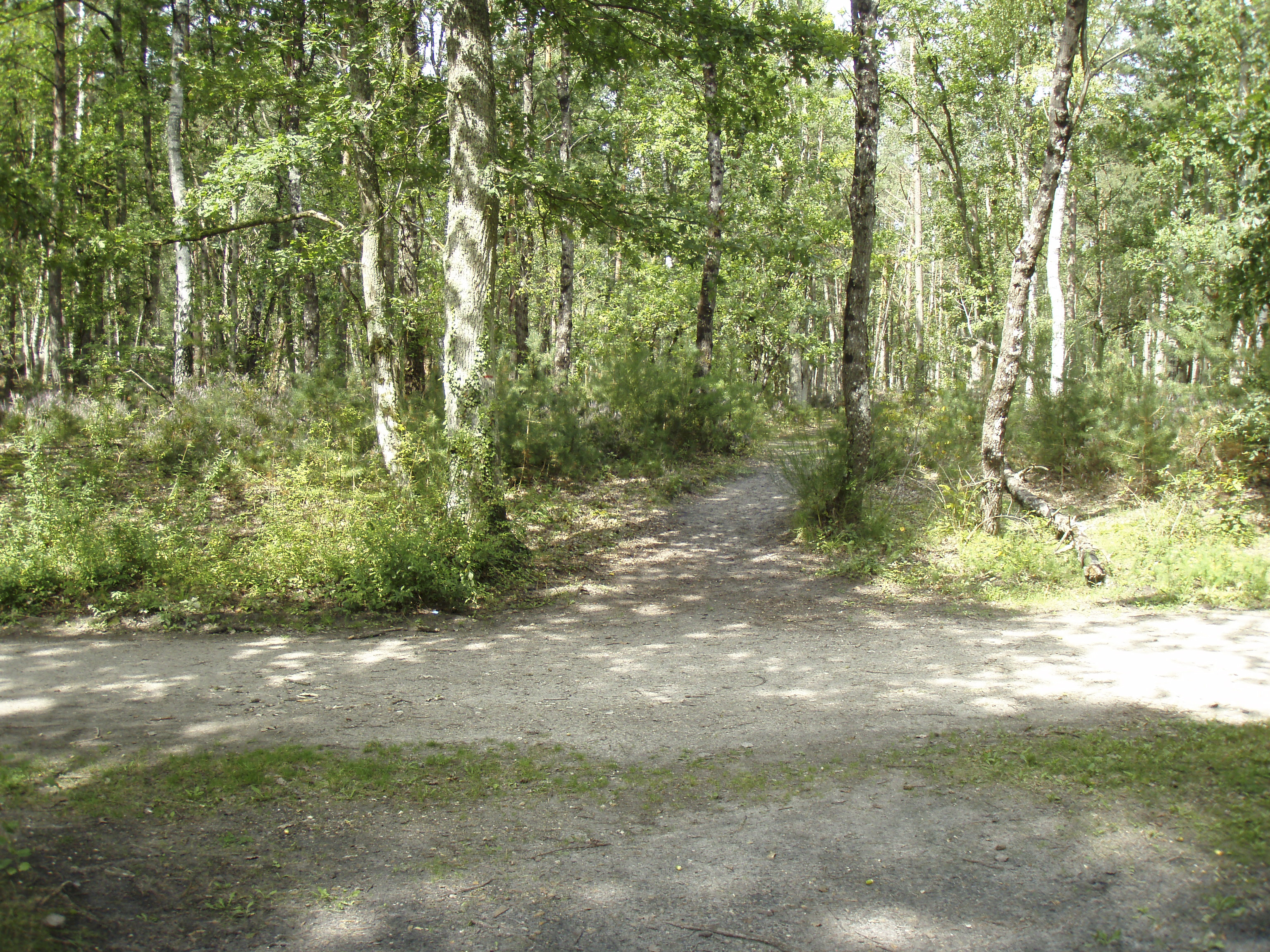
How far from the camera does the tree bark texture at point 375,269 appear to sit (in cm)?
1141

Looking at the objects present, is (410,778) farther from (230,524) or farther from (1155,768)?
(230,524)

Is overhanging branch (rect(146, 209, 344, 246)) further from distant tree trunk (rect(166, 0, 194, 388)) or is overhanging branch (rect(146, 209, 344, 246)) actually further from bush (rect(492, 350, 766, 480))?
distant tree trunk (rect(166, 0, 194, 388))

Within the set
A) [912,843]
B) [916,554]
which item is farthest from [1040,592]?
[912,843]

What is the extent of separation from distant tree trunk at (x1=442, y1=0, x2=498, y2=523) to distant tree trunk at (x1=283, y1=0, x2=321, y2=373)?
2.42 metres

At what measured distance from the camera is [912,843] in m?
3.61

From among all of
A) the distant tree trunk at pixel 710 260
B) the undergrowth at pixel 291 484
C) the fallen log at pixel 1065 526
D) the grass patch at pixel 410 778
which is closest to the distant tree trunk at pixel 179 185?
the undergrowth at pixel 291 484

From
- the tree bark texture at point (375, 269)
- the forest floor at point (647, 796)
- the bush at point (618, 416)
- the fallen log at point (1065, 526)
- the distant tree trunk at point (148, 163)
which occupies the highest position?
the distant tree trunk at point (148, 163)

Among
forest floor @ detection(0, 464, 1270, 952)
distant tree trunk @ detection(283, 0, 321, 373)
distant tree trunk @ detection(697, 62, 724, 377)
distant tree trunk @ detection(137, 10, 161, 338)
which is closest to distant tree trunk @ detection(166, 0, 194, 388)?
distant tree trunk @ detection(283, 0, 321, 373)

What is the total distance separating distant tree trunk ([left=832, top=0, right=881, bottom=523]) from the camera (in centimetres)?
1102

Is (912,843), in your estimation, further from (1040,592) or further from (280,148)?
(280,148)

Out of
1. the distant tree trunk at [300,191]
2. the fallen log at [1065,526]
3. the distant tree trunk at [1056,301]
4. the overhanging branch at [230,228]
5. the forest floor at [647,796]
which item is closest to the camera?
the forest floor at [647,796]

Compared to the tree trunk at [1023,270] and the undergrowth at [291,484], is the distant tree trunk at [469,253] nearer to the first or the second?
the undergrowth at [291,484]

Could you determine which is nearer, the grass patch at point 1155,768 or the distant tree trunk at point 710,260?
the grass patch at point 1155,768

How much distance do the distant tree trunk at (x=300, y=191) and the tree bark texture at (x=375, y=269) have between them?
834mm
